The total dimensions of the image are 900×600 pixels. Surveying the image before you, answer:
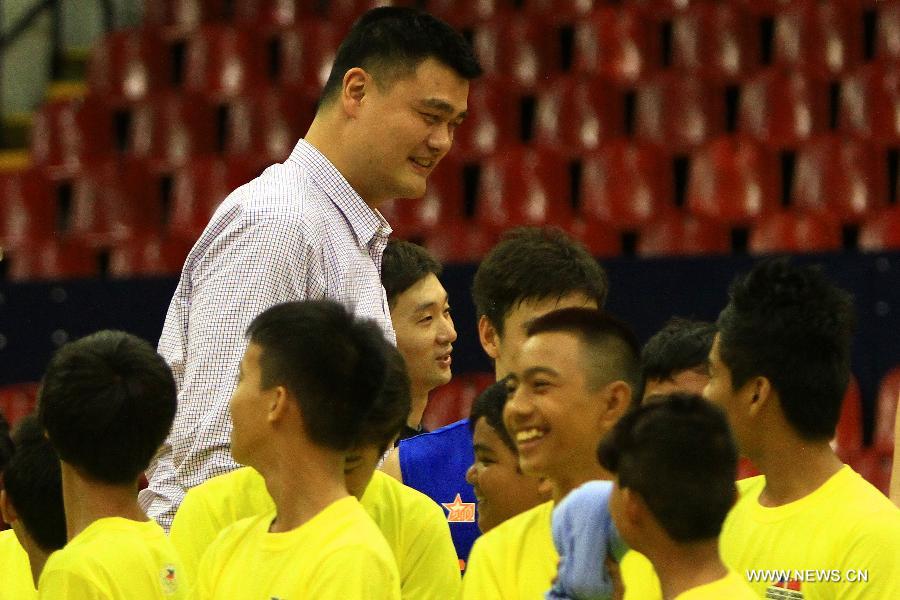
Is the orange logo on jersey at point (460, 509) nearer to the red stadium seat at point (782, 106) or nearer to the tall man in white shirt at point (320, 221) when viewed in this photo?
the tall man in white shirt at point (320, 221)

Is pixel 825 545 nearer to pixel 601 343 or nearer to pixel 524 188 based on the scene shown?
pixel 601 343

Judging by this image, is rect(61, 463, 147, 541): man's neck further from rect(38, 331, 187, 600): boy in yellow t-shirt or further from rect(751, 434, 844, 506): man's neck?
rect(751, 434, 844, 506): man's neck

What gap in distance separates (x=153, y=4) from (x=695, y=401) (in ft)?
27.3

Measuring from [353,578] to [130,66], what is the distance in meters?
7.44

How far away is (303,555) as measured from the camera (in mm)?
2541

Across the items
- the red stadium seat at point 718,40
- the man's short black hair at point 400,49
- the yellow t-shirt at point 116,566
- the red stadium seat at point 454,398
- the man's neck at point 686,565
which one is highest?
the red stadium seat at point 718,40

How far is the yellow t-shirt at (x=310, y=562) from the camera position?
2.48 m

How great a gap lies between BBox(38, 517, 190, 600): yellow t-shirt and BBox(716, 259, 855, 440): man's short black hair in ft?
3.61

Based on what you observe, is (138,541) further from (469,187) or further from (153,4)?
(153,4)

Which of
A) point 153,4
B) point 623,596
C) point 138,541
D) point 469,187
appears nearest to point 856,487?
point 623,596

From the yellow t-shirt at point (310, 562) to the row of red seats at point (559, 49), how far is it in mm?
5734

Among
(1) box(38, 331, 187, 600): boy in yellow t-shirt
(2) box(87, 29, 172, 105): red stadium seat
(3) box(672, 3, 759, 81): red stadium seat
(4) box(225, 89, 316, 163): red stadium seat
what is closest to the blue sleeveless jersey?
(1) box(38, 331, 187, 600): boy in yellow t-shirt

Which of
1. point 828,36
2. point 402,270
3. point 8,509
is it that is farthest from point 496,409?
point 828,36

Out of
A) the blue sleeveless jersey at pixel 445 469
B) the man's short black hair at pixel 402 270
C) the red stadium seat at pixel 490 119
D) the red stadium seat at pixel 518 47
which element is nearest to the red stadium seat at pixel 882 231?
the red stadium seat at pixel 490 119
